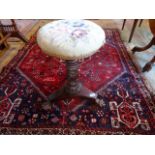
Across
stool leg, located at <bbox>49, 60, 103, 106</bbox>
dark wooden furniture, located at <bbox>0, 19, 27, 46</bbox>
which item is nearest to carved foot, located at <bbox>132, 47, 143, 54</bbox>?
stool leg, located at <bbox>49, 60, 103, 106</bbox>

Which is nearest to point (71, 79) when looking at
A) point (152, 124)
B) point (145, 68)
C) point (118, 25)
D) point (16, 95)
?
point (16, 95)

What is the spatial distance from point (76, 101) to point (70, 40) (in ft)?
1.90

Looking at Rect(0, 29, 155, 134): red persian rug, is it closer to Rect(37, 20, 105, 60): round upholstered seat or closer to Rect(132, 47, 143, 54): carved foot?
Rect(132, 47, 143, 54): carved foot

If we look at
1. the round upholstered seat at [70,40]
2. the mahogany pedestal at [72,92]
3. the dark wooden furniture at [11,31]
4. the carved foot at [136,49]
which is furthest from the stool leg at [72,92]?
the dark wooden furniture at [11,31]

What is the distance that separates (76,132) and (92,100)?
0.31 meters

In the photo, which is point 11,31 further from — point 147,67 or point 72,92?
point 147,67

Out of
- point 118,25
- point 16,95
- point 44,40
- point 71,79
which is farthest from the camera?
point 118,25

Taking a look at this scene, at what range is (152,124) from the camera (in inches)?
48.7

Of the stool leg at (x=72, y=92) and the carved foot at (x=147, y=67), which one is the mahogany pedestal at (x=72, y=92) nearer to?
the stool leg at (x=72, y=92)

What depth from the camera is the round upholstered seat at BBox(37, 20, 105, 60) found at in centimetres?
100

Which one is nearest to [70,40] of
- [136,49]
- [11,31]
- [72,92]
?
[72,92]

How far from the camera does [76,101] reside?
1.42 meters
